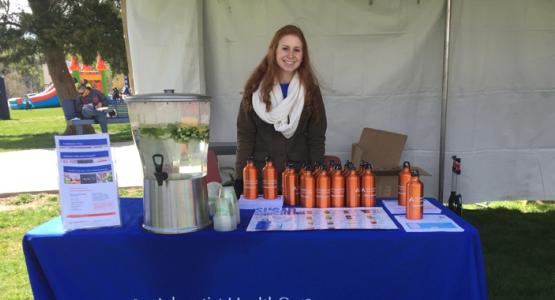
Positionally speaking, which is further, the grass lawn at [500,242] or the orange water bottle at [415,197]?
the grass lawn at [500,242]

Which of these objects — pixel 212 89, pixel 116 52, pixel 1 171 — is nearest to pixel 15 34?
pixel 116 52

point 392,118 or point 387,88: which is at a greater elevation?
point 387,88

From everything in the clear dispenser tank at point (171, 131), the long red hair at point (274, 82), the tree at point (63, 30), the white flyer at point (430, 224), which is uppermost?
the tree at point (63, 30)

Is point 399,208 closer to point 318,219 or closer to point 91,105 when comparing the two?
point 318,219

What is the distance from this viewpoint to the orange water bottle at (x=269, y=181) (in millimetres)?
1926

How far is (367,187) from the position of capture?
1859 mm

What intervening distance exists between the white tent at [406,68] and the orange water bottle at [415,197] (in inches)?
86.7

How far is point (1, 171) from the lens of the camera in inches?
267

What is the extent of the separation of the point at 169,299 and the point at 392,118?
9.28ft

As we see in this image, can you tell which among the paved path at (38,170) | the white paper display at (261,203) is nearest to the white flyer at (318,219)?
the white paper display at (261,203)

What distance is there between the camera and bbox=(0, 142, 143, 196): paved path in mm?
5629

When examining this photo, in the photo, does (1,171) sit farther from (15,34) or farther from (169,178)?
(169,178)

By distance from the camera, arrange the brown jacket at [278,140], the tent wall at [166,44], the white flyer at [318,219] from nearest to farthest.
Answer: the white flyer at [318,219]
the brown jacket at [278,140]
the tent wall at [166,44]

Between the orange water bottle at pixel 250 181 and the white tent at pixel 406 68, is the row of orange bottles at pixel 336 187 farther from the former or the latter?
the white tent at pixel 406 68
